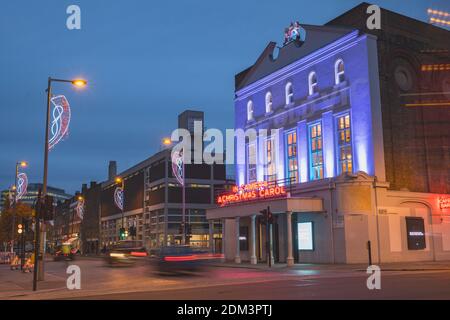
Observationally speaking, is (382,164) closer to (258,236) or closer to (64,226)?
(258,236)

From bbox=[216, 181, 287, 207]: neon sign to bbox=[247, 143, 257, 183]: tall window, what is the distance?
12.9 feet

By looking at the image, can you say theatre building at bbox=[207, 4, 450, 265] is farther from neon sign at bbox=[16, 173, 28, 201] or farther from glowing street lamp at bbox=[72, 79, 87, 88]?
neon sign at bbox=[16, 173, 28, 201]

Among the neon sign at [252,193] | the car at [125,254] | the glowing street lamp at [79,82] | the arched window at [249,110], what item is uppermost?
the arched window at [249,110]

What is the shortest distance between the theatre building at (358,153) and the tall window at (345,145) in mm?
75

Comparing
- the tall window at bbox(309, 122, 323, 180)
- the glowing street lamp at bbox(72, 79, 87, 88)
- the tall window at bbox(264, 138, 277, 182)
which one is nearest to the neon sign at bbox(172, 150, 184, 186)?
the tall window at bbox(264, 138, 277, 182)

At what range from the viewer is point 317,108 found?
40.5 meters

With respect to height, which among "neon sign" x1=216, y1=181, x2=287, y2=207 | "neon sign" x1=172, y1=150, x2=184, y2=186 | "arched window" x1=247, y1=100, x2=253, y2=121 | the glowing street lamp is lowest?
"neon sign" x1=216, y1=181, x2=287, y2=207

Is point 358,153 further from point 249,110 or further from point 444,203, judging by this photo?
point 249,110

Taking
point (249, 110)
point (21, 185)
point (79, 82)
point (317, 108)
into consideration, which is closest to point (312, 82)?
point (317, 108)

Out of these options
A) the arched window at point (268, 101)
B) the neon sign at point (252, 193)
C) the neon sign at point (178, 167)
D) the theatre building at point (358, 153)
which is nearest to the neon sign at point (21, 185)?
the neon sign at point (178, 167)

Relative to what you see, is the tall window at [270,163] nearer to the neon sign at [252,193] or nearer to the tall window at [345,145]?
the neon sign at [252,193]

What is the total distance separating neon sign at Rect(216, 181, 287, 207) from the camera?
3806 centimetres

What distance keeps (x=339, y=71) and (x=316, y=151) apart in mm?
6411

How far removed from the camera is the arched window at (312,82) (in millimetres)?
41594
